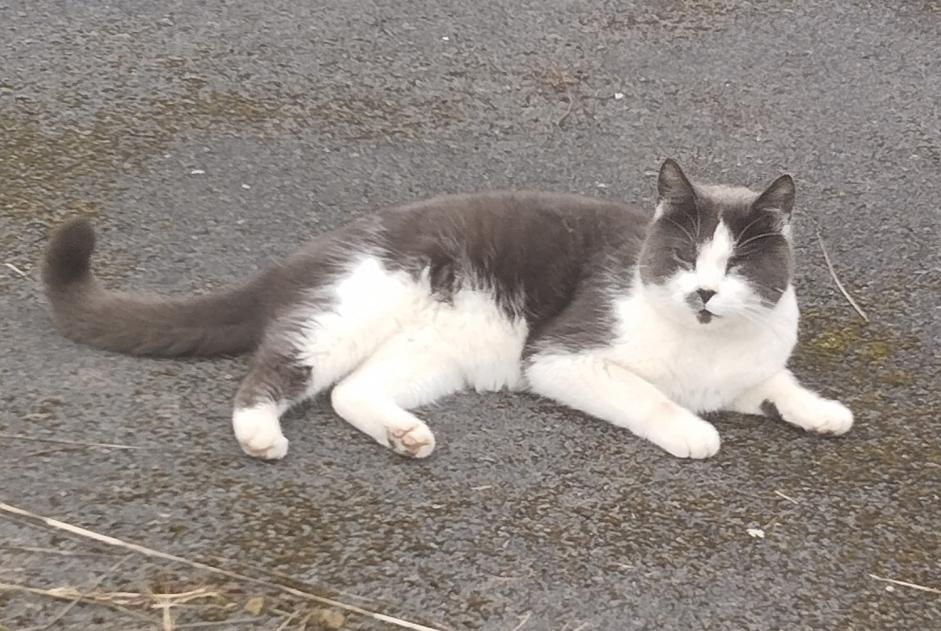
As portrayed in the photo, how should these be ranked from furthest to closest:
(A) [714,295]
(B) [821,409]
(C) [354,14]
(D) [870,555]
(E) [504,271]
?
(C) [354,14]
(E) [504,271]
(B) [821,409]
(A) [714,295]
(D) [870,555]

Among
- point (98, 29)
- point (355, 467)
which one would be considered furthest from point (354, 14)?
point (355, 467)

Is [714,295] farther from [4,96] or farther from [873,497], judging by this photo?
[4,96]

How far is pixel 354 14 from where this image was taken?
151 inches

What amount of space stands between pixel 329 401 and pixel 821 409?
3.36 ft

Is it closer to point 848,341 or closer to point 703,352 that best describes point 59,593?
point 703,352

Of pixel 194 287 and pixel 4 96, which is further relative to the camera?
pixel 4 96

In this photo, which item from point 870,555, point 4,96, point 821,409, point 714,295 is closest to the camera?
point 870,555

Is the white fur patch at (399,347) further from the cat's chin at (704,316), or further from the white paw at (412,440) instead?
the cat's chin at (704,316)

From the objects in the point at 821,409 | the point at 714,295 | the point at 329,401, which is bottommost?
the point at 329,401

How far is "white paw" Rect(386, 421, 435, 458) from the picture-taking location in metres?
2.03

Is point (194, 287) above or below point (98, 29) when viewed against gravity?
below

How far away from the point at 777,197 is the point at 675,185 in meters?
0.20

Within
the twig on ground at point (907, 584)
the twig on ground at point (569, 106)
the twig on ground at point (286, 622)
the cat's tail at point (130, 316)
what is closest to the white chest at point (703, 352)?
the twig on ground at point (907, 584)

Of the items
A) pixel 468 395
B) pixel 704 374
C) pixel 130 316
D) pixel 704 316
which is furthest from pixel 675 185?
Result: pixel 130 316
